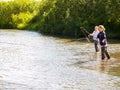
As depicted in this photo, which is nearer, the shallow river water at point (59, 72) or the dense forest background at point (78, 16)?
the shallow river water at point (59, 72)

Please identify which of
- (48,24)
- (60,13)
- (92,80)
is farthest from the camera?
(48,24)

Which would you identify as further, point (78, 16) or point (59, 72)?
point (78, 16)

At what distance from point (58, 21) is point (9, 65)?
41781mm

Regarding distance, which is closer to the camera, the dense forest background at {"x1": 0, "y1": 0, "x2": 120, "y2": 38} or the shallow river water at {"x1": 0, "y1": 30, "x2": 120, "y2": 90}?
the shallow river water at {"x1": 0, "y1": 30, "x2": 120, "y2": 90}

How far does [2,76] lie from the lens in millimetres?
19938

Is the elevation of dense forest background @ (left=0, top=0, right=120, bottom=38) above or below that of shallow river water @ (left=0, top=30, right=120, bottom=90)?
above

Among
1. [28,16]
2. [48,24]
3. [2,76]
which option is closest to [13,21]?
[28,16]

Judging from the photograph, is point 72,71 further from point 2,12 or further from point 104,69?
point 2,12

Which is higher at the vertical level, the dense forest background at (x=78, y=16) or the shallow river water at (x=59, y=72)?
the dense forest background at (x=78, y=16)

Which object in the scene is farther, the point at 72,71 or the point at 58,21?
the point at 58,21

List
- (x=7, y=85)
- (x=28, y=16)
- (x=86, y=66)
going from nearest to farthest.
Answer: (x=7, y=85), (x=86, y=66), (x=28, y=16)

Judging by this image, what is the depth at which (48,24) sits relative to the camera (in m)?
69.4

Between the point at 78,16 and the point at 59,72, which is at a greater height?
the point at 78,16

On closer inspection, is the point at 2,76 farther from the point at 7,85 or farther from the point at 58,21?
the point at 58,21
